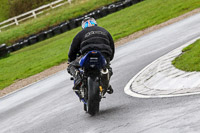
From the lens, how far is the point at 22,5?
51281 millimetres

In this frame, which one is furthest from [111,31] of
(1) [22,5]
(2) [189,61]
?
(1) [22,5]

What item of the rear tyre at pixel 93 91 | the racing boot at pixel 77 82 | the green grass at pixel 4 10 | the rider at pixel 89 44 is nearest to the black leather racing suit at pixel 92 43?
the rider at pixel 89 44

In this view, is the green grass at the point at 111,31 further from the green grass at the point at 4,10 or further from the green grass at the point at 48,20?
the green grass at the point at 4,10

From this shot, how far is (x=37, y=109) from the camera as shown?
1141 cm

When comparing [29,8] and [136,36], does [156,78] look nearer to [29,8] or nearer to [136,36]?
[136,36]

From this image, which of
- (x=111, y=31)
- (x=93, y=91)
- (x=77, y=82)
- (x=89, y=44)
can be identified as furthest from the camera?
(x=111, y=31)

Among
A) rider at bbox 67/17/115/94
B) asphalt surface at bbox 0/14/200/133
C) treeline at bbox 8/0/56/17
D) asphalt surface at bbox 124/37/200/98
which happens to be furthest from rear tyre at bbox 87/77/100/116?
treeline at bbox 8/0/56/17

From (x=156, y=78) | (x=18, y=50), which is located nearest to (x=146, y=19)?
(x=18, y=50)

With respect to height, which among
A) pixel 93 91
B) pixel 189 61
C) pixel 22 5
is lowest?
pixel 189 61

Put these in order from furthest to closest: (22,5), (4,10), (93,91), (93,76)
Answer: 1. (4,10)
2. (22,5)
3. (93,76)
4. (93,91)

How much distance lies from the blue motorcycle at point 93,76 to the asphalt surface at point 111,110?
1.29ft

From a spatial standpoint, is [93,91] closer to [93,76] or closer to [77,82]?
[93,76]

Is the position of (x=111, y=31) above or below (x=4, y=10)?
below

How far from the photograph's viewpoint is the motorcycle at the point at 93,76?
25.4 ft
